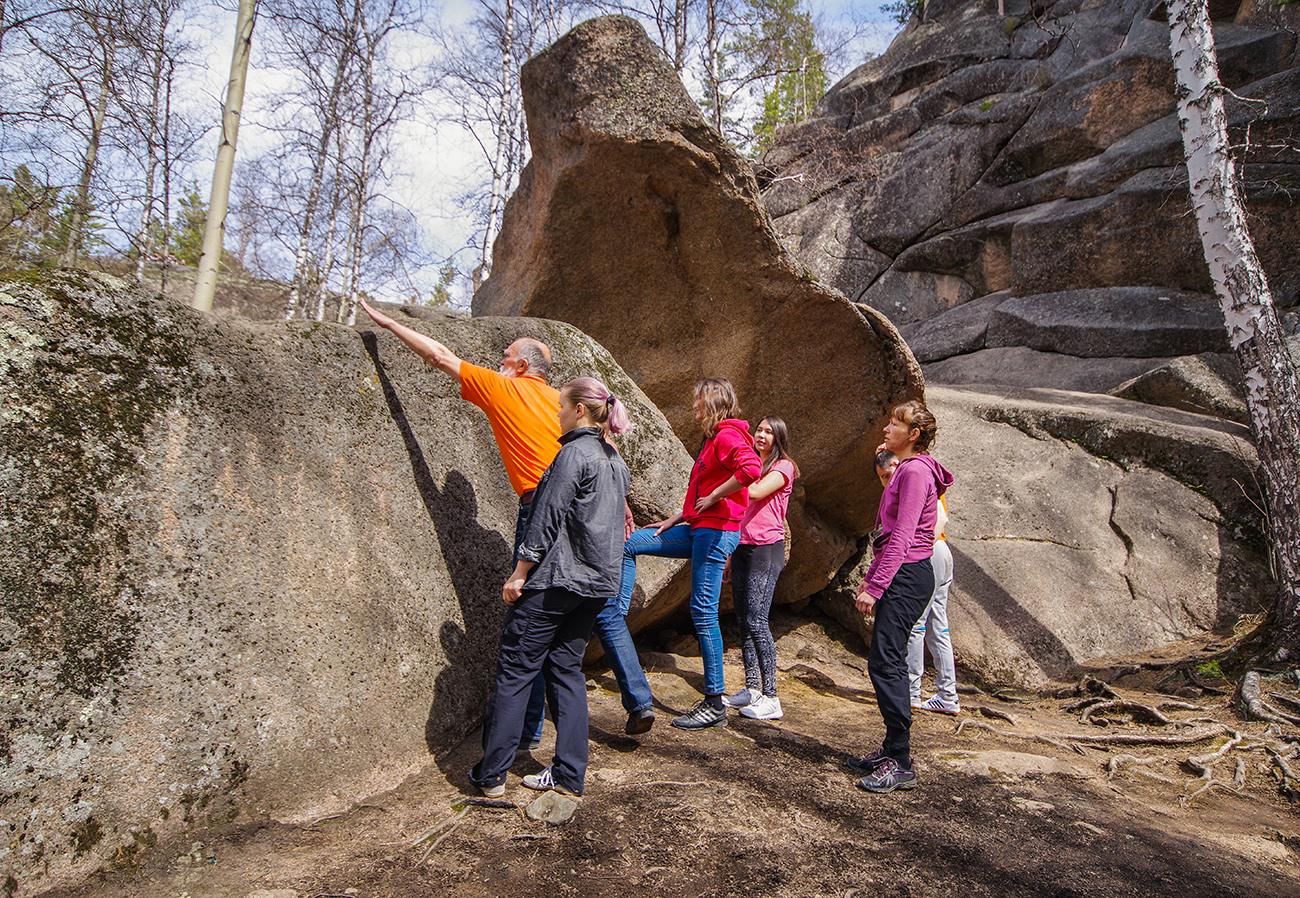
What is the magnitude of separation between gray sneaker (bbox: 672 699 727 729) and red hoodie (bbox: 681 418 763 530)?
39.6 inches

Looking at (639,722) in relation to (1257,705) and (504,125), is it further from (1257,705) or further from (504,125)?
(504,125)

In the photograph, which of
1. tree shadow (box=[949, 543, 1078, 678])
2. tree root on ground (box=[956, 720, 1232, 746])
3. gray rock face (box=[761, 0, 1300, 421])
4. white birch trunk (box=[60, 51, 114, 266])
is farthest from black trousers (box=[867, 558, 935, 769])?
gray rock face (box=[761, 0, 1300, 421])

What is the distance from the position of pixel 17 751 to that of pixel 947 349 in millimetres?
14152

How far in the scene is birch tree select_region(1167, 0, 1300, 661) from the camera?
18.2 feet

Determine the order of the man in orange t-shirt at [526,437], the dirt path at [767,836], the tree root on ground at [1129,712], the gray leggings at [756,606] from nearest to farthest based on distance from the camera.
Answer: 1. the dirt path at [767,836]
2. the man in orange t-shirt at [526,437]
3. the gray leggings at [756,606]
4. the tree root on ground at [1129,712]

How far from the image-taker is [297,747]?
2.92m

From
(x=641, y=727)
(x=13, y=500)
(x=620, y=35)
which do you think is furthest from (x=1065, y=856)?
(x=620, y=35)

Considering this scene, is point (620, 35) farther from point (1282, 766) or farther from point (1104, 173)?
point (1104, 173)

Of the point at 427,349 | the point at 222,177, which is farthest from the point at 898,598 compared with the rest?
the point at 222,177

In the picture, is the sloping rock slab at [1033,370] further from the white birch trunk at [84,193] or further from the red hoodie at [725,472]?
the white birch trunk at [84,193]

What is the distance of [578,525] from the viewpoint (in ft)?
10.1

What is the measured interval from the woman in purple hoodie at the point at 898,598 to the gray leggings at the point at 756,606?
39.8 inches

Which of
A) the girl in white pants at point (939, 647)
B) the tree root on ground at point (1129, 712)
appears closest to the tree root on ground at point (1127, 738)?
the tree root on ground at point (1129, 712)

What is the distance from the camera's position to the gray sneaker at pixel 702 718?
4016 mm
